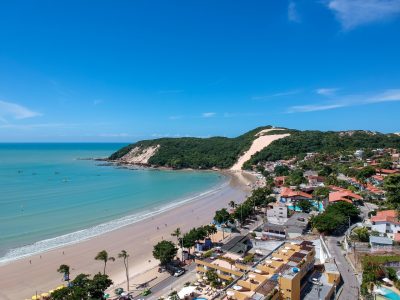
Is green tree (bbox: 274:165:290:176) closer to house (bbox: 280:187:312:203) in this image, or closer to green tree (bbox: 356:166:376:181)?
green tree (bbox: 356:166:376:181)

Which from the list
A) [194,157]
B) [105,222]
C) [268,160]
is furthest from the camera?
[194,157]

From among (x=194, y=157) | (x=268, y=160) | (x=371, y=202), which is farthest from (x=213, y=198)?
(x=194, y=157)

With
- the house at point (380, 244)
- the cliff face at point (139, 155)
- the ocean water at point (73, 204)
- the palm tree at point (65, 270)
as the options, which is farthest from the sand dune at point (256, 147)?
the palm tree at point (65, 270)

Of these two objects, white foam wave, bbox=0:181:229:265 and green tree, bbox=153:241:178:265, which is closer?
green tree, bbox=153:241:178:265

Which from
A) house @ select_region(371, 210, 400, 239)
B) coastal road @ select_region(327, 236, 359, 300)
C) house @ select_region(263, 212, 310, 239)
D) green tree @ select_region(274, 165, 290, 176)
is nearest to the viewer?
coastal road @ select_region(327, 236, 359, 300)

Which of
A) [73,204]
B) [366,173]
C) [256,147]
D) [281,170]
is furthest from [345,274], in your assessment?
[256,147]

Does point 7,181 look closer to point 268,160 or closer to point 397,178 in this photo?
point 268,160

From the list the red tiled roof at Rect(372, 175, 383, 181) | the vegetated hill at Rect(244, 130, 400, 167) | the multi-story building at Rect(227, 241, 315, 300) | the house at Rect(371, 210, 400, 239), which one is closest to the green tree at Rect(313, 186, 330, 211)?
the house at Rect(371, 210, 400, 239)

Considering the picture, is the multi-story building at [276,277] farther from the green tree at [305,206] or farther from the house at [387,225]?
the green tree at [305,206]
